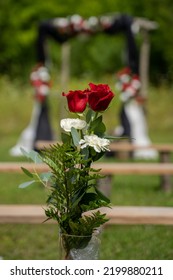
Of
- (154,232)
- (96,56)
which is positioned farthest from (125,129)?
(96,56)

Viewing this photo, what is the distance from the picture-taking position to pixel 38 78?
11.6 m

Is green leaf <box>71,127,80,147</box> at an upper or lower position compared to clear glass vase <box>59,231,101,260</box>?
upper

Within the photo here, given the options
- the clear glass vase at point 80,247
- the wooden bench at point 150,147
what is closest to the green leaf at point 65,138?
the clear glass vase at point 80,247

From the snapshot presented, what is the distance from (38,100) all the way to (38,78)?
37cm

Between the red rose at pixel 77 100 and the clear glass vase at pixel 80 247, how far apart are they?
1.69 feet

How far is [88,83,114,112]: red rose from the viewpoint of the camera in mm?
2758

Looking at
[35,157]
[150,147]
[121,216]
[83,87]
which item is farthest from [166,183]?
[83,87]

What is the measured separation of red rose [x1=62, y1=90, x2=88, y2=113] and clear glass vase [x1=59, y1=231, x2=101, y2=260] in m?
0.51

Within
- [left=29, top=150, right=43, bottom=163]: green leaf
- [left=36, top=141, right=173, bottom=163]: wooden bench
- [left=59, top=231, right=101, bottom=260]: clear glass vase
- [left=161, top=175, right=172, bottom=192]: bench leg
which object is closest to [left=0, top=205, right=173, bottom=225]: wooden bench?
[left=29, top=150, right=43, bottom=163]: green leaf

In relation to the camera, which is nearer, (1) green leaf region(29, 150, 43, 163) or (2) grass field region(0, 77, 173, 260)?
(1) green leaf region(29, 150, 43, 163)

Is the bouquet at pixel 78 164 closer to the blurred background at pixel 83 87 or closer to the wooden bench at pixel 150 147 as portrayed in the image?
the blurred background at pixel 83 87

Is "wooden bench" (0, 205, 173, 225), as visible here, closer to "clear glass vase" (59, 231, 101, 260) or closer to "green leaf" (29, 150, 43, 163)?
"green leaf" (29, 150, 43, 163)

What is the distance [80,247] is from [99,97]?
0.61 m
